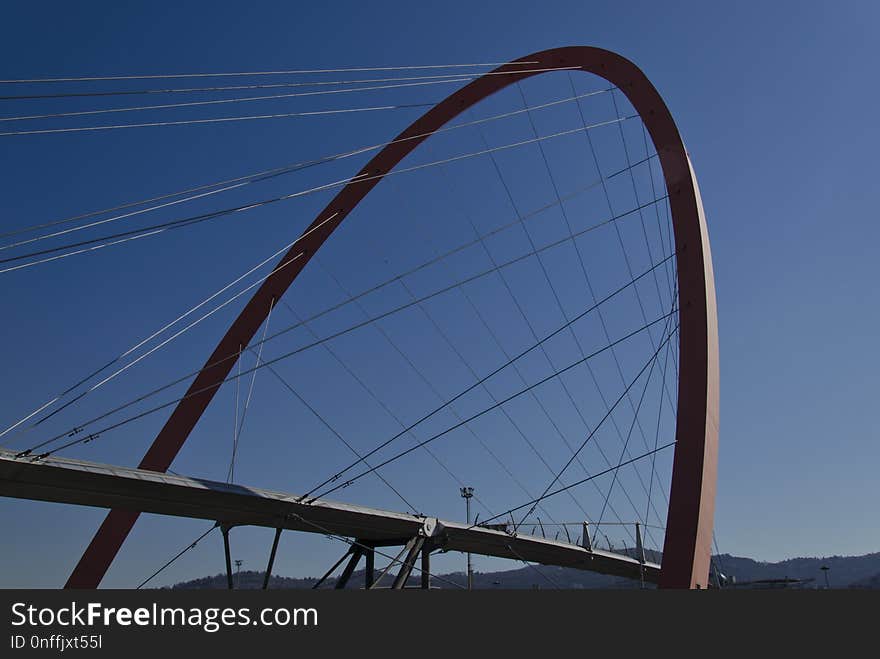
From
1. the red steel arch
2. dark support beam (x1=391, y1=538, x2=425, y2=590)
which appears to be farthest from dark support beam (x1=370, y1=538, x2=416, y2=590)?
the red steel arch

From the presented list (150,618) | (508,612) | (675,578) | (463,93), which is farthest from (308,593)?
(463,93)

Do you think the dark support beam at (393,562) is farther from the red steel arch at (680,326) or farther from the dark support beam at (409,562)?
the red steel arch at (680,326)

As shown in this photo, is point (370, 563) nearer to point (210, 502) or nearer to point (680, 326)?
point (210, 502)

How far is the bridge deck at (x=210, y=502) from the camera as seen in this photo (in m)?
13.9

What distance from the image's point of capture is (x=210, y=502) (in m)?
16.8

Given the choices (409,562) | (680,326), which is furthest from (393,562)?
(680,326)

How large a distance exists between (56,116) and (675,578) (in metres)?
13.3

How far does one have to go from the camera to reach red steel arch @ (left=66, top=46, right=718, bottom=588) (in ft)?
48.9

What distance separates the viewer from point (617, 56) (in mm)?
21109

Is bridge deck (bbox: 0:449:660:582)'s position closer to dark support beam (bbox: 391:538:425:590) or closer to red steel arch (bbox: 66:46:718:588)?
dark support beam (bbox: 391:538:425:590)

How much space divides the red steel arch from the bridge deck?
4.78m

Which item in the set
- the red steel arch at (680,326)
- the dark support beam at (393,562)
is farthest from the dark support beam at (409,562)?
the red steel arch at (680,326)

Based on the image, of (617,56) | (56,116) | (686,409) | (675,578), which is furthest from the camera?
(617,56)

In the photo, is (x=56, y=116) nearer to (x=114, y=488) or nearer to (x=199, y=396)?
(x=114, y=488)
